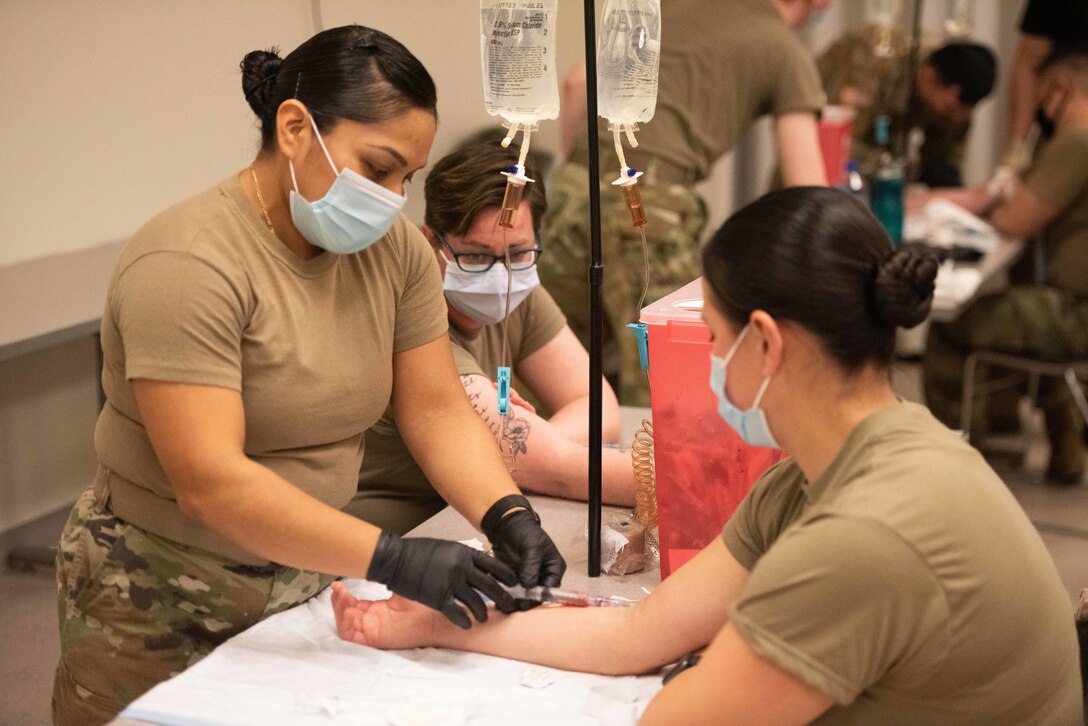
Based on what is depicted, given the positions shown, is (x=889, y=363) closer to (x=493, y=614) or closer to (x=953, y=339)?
(x=493, y=614)

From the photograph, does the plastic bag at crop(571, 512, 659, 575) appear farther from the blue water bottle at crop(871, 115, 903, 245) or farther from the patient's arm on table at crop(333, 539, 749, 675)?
the blue water bottle at crop(871, 115, 903, 245)

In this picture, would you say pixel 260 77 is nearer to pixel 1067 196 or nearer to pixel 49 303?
pixel 49 303

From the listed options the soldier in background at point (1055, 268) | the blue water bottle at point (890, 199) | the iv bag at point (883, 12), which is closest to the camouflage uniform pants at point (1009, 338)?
the soldier in background at point (1055, 268)

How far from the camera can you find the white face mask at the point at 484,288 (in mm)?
1953

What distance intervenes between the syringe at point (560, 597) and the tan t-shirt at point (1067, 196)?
2763 mm

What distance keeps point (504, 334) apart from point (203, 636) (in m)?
0.82

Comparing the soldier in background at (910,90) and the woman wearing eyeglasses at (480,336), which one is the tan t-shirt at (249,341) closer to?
the woman wearing eyeglasses at (480,336)

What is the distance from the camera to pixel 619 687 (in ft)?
4.28

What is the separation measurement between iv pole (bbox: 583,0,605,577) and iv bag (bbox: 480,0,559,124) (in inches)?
2.4

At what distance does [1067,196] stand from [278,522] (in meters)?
3.11

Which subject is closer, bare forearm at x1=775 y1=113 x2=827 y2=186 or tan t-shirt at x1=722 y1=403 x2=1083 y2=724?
tan t-shirt at x1=722 y1=403 x2=1083 y2=724

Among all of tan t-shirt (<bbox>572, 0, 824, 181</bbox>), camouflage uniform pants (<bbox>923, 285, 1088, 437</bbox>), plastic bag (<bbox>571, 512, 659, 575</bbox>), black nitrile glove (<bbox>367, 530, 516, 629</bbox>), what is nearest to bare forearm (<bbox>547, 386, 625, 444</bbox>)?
plastic bag (<bbox>571, 512, 659, 575</bbox>)

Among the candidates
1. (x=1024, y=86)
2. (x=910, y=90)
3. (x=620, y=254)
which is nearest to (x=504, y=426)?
(x=620, y=254)

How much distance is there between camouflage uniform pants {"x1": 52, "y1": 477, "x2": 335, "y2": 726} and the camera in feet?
4.76
